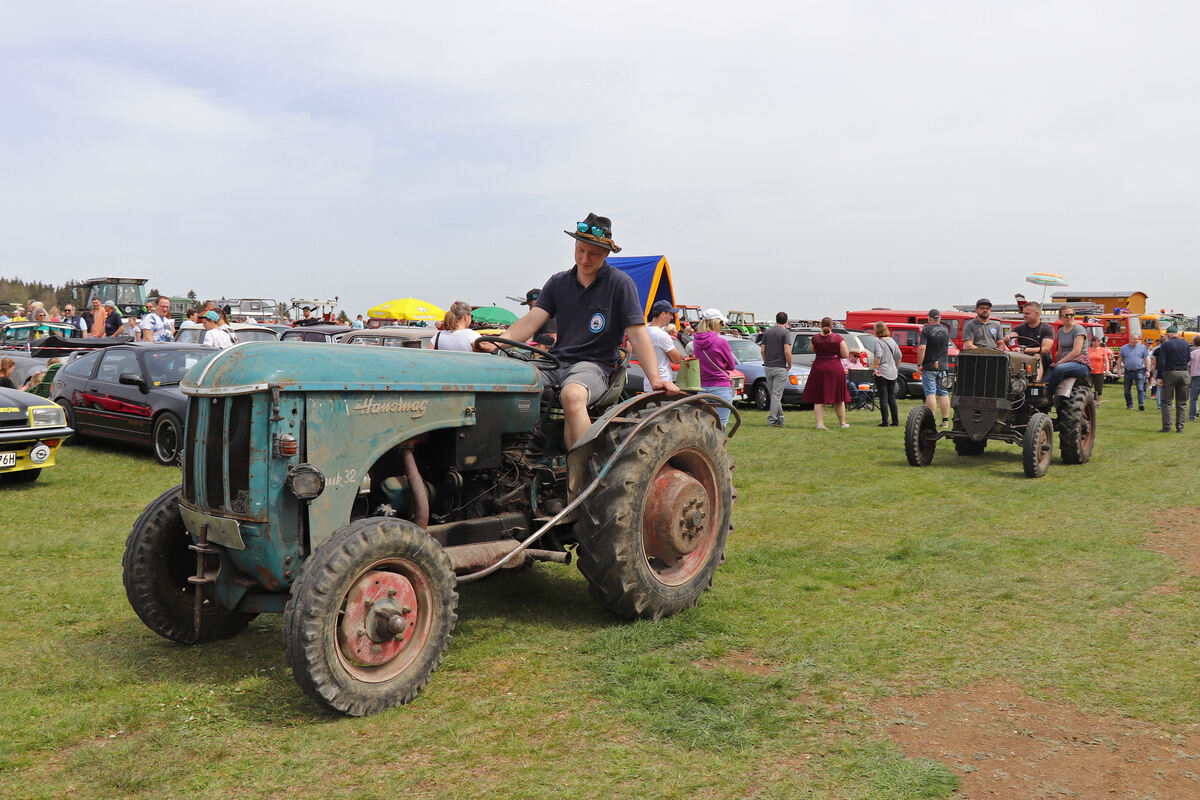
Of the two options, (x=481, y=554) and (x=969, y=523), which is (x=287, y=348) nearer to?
(x=481, y=554)

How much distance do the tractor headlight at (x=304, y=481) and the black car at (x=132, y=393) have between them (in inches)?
281

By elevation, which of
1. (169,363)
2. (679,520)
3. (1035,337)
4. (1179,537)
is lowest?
(1179,537)

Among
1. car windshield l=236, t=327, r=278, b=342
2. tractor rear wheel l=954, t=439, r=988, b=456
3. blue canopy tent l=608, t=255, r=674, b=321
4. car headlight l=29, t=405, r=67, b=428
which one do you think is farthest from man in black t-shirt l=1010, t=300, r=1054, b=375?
car windshield l=236, t=327, r=278, b=342

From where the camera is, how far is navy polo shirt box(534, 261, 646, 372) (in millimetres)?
4863

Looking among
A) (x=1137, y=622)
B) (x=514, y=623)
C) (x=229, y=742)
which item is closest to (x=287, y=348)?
(x=229, y=742)

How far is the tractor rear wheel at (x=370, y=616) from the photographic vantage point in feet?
11.3

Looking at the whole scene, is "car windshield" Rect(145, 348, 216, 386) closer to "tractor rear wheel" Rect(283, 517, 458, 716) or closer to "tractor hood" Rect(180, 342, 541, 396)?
"tractor hood" Rect(180, 342, 541, 396)

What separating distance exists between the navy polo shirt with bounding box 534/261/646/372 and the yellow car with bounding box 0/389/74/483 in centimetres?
652

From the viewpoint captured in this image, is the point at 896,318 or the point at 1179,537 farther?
the point at 896,318

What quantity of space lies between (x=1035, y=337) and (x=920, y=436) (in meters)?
2.55

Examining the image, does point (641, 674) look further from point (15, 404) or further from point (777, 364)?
point (777, 364)

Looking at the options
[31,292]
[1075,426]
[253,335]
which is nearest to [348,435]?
[1075,426]

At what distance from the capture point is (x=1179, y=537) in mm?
6824

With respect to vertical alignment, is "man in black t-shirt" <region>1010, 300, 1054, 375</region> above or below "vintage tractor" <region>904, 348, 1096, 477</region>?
above
